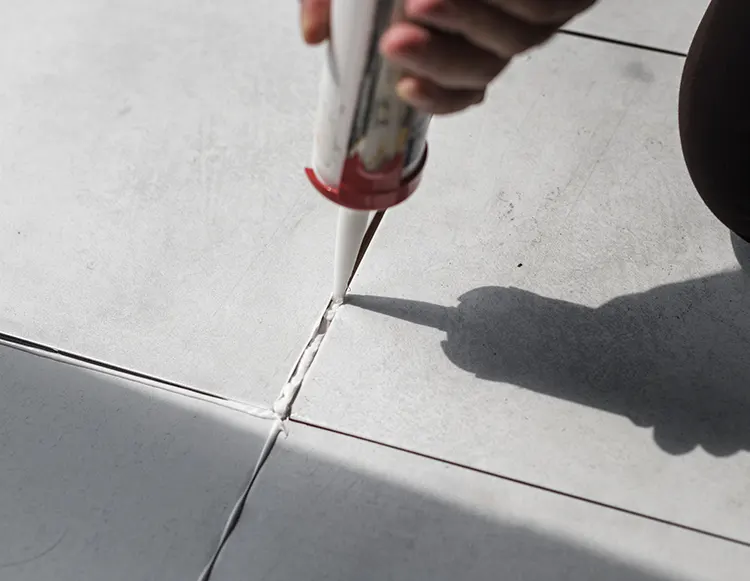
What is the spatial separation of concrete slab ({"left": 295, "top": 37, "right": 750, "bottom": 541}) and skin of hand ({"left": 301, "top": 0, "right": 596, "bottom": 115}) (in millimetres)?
409

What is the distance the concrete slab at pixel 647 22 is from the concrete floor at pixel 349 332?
0.04m

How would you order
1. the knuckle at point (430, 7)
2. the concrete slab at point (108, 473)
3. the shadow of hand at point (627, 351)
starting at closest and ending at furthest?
the knuckle at point (430, 7)
the concrete slab at point (108, 473)
the shadow of hand at point (627, 351)

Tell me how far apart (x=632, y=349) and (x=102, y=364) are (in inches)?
23.0

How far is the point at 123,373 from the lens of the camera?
0.87 metres

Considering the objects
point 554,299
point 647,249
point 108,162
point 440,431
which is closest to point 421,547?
point 440,431

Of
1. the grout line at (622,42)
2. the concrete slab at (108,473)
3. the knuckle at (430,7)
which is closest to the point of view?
the knuckle at (430,7)

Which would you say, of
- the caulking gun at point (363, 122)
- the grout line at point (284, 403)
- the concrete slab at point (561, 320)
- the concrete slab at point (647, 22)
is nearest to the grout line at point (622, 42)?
the concrete slab at point (647, 22)

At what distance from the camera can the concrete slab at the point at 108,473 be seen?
78 centimetres

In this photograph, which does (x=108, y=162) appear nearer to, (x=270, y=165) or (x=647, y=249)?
(x=270, y=165)

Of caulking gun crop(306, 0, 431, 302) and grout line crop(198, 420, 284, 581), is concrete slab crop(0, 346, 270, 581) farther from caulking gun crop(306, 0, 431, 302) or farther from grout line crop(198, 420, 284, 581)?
caulking gun crop(306, 0, 431, 302)

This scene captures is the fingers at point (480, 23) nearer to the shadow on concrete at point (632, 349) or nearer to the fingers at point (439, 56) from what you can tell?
the fingers at point (439, 56)

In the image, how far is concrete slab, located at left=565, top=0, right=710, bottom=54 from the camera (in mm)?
1205

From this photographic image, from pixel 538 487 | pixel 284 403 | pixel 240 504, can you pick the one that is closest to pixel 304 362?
pixel 284 403

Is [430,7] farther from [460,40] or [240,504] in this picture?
[240,504]
